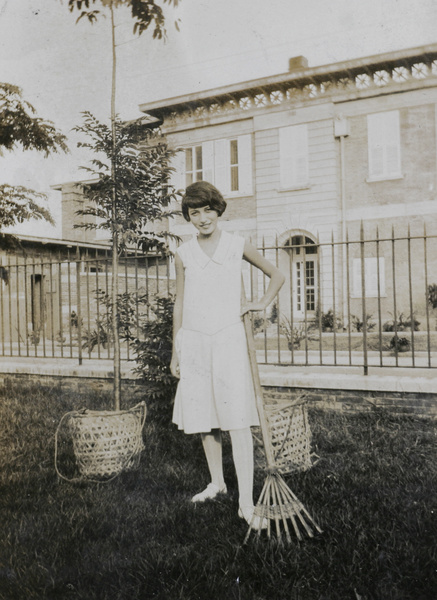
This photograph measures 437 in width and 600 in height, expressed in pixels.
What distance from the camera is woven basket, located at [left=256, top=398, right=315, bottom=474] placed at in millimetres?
3729

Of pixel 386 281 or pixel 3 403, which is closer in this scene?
pixel 3 403

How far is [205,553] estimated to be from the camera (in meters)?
2.61

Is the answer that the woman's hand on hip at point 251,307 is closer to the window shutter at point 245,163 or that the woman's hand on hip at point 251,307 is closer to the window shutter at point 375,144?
the window shutter at point 375,144

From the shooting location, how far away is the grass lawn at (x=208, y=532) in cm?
233

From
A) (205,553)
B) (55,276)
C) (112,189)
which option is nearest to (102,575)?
(205,553)

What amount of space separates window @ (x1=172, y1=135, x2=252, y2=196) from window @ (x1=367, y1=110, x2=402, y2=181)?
336 cm

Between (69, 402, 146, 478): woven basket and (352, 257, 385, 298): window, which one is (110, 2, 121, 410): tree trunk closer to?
(69, 402, 146, 478): woven basket

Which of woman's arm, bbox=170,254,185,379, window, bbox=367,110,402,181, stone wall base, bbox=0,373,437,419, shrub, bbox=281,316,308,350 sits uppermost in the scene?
window, bbox=367,110,402,181

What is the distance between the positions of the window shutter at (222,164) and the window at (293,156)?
5.43ft

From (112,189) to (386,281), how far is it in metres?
10.7

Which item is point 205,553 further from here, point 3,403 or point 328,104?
point 328,104

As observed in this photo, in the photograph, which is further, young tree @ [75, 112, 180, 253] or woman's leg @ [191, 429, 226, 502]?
young tree @ [75, 112, 180, 253]

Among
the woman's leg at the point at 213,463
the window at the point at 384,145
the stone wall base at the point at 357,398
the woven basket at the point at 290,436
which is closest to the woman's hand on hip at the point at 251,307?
the woman's leg at the point at 213,463

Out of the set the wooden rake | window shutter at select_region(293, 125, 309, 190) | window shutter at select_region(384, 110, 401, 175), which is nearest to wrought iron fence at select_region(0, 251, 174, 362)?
the wooden rake
